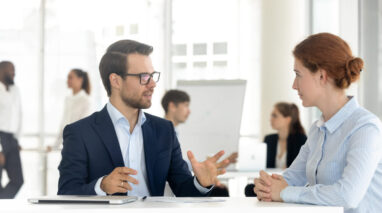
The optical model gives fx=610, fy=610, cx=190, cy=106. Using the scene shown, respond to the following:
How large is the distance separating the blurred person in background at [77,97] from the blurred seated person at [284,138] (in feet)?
8.19

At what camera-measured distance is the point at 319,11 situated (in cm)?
889

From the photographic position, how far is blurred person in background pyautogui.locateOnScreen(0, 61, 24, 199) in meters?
7.50

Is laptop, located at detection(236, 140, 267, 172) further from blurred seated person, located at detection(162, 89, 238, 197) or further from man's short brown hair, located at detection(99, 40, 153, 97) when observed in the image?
man's short brown hair, located at detection(99, 40, 153, 97)

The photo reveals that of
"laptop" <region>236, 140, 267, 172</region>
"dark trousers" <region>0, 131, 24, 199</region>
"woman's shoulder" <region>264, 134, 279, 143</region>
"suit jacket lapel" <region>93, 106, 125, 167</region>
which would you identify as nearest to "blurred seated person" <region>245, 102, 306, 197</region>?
"woman's shoulder" <region>264, 134, 279, 143</region>

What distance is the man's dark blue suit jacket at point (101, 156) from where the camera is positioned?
2.88 m

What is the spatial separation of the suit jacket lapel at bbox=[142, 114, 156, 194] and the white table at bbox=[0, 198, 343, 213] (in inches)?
25.4

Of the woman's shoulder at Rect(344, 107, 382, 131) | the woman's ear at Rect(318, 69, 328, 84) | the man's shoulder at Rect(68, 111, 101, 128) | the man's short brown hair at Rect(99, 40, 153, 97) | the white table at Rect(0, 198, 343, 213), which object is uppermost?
the man's short brown hair at Rect(99, 40, 153, 97)

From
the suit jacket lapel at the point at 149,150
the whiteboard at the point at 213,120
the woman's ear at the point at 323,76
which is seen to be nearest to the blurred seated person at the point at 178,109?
the whiteboard at the point at 213,120

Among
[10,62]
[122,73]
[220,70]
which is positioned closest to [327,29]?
[220,70]

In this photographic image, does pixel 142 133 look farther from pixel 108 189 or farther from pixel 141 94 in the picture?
pixel 108 189

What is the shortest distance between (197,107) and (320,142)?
11.8ft

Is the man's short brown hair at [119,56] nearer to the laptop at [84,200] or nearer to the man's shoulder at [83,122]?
the man's shoulder at [83,122]

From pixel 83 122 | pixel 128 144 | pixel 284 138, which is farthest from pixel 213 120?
pixel 83 122

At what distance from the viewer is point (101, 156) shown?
293cm
